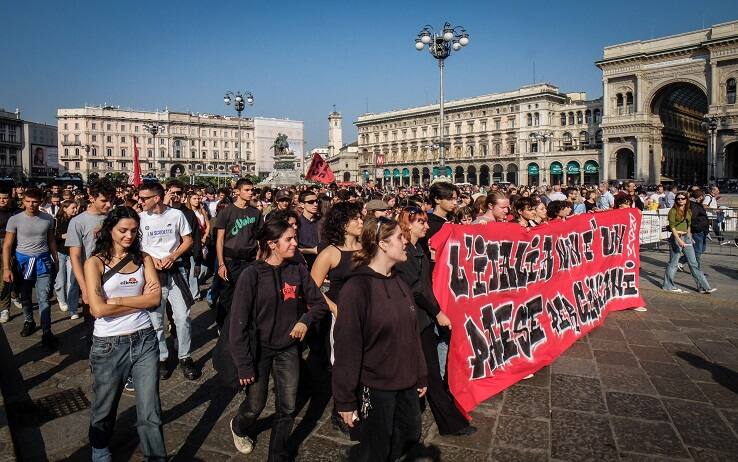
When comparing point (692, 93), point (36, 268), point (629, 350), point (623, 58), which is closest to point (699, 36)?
point (623, 58)

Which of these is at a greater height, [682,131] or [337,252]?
[682,131]

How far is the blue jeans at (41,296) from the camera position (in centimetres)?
607

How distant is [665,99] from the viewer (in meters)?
56.7

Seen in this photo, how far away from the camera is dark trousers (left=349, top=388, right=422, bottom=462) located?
2.64 metres

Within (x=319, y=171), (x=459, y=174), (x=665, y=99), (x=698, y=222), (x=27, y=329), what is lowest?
(x=27, y=329)

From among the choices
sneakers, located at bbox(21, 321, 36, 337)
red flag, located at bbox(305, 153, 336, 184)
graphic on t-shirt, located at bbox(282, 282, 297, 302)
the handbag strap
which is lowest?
sneakers, located at bbox(21, 321, 36, 337)

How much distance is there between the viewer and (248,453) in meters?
3.57

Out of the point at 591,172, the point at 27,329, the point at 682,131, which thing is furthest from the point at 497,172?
the point at 27,329

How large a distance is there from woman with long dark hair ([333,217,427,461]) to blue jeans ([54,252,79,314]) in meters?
6.13

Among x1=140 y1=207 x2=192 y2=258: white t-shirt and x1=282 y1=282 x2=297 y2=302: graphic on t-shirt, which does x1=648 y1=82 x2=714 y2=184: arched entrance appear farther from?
x1=282 y1=282 x2=297 y2=302: graphic on t-shirt

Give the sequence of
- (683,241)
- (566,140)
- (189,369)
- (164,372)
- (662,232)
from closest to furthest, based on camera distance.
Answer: (189,369) → (164,372) → (683,241) → (662,232) → (566,140)

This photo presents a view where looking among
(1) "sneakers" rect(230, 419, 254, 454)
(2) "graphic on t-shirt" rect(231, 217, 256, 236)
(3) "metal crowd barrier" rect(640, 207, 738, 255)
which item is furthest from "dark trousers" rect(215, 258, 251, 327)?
(3) "metal crowd barrier" rect(640, 207, 738, 255)

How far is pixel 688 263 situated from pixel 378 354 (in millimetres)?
7934

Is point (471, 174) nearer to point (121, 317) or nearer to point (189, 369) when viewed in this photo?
point (189, 369)
